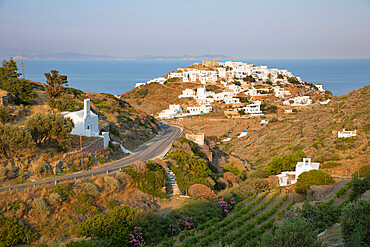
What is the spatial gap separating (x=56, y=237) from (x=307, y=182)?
1607cm

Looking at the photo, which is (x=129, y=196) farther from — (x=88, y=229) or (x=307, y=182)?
(x=307, y=182)

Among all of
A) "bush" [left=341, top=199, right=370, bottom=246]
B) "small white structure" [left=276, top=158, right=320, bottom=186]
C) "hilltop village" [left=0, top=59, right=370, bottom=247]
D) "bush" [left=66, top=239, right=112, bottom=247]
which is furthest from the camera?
"small white structure" [left=276, top=158, right=320, bottom=186]

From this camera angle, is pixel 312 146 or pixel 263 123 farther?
pixel 263 123

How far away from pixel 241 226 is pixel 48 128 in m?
12.3

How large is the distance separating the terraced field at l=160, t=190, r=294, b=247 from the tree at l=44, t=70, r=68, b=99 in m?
19.6

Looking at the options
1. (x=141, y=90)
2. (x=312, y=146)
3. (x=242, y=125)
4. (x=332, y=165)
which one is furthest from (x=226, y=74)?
(x=332, y=165)

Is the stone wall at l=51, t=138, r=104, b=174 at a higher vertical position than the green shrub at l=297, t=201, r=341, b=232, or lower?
higher

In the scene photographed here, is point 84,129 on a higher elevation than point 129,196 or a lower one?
higher

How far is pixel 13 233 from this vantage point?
12.7m

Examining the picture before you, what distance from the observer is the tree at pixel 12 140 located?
698 inches

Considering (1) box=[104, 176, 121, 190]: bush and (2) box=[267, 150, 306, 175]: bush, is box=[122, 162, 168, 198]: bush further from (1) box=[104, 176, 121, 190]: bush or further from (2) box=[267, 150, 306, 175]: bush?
(2) box=[267, 150, 306, 175]: bush

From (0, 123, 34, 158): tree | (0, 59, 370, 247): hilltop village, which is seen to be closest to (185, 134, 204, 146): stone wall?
(0, 59, 370, 247): hilltop village

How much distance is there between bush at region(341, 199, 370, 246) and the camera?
10.6 m

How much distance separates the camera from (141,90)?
110 meters
